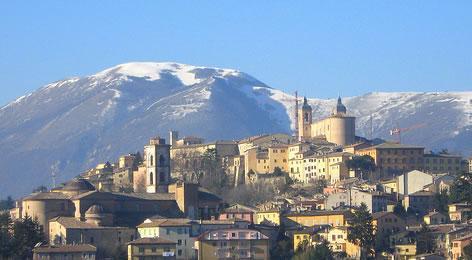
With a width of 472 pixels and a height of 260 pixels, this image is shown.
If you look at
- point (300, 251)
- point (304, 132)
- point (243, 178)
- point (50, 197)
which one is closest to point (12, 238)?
point (50, 197)

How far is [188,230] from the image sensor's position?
287 feet

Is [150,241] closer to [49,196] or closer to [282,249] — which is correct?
[282,249]

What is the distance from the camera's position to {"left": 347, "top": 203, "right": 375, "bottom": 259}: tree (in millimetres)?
83312

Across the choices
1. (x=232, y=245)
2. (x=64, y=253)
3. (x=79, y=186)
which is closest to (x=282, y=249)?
A: (x=232, y=245)

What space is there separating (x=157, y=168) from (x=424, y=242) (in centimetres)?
2425

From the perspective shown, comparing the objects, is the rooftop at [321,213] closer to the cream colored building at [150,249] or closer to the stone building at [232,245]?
the stone building at [232,245]

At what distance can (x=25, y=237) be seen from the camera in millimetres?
85375

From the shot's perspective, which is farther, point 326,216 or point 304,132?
point 304,132

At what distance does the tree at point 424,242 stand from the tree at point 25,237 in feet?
63.2

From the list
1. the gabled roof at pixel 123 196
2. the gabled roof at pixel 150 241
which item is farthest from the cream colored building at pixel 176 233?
the gabled roof at pixel 123 196

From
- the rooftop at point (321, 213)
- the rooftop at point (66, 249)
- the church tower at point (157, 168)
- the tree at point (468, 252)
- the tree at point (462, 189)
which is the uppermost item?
the church tower at point (157, 168)

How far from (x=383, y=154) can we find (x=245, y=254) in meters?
25.4

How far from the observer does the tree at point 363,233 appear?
8331 cm

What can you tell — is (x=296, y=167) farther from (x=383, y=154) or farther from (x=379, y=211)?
(x=379, y=211)
